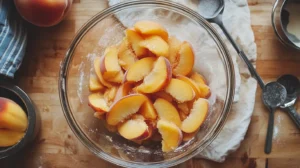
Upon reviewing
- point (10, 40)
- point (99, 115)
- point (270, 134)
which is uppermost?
point (10, 40)

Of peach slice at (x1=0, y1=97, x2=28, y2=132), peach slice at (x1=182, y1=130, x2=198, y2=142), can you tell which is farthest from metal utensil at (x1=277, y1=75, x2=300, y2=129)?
peach slice at (x1=0, y1=97, x2=28, y2=132)

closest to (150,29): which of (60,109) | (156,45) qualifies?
(156,45)

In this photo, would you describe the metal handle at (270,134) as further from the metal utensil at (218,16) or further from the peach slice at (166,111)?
the peach slice at (166,111)

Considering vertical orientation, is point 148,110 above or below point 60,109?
above

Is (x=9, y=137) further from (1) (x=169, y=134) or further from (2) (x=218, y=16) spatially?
(2) (x=218, y=16)

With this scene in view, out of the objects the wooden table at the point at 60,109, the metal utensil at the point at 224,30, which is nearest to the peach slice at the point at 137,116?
the wooden table at the point at 60,109

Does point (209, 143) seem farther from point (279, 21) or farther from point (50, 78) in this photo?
point (50, 78)
